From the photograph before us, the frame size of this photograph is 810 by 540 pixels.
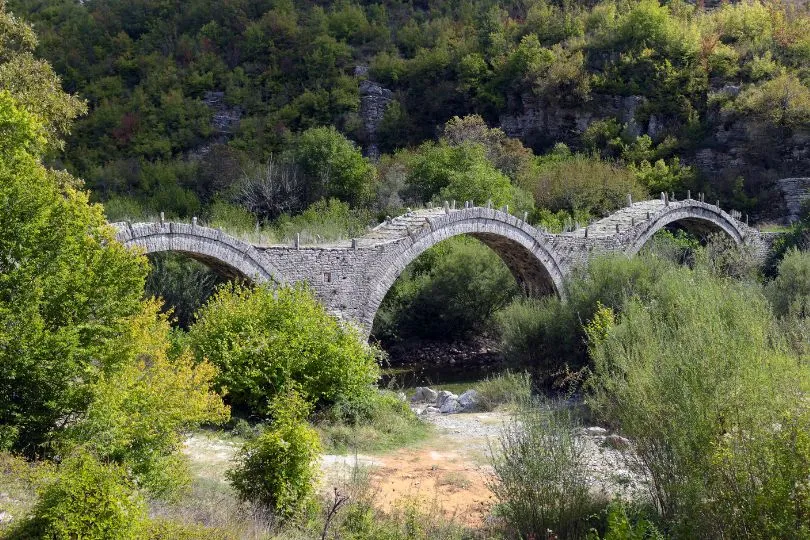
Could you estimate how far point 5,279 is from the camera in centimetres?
643

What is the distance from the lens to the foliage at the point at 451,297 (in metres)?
23.3

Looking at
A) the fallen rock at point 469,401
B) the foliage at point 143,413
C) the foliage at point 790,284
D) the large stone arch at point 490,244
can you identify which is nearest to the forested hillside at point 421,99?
the large stone arch at point 490,244

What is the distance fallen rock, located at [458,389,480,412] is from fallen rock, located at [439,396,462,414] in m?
0.09

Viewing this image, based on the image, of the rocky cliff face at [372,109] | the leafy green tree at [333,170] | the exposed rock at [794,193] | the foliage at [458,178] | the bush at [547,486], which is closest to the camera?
the bush at [547,486]

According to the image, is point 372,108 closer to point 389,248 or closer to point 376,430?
point 389,248

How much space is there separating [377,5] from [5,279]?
42951mm

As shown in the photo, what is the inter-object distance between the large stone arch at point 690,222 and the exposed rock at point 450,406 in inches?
357

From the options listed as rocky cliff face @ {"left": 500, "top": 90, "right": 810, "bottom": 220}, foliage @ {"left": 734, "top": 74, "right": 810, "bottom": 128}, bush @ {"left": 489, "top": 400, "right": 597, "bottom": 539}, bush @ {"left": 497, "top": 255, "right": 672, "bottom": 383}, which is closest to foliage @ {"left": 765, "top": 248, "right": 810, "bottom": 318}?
bush @ {"left": 497, "top": 255, "right": 672, "bottom": 383}

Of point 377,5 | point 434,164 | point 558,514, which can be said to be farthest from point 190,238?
point 377,5

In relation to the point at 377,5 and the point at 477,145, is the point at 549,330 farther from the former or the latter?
the point at 377,5

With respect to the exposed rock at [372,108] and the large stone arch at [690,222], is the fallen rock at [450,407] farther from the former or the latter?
the exposed rock at [372,108]

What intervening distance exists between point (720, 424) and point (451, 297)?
18.0 metres

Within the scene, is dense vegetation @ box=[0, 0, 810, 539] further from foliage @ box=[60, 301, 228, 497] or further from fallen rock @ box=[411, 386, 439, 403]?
fallen rock @ box=[411, 386, 439, 403]

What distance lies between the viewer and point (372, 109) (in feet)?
131
